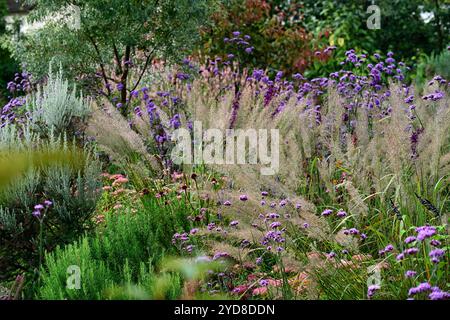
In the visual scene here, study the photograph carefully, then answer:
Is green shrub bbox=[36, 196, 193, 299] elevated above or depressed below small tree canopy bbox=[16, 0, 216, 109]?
below

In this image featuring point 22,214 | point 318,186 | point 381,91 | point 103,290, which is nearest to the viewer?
point 103,290

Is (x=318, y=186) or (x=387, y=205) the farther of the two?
(x=318, y=186)

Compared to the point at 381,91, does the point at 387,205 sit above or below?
below

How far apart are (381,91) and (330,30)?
6659 millimetres

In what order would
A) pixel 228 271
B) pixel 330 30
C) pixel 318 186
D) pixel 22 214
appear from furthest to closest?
pixel 330 30 < pixel 318 186 < pixel 22 214 < pixel 228 271

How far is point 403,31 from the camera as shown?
14461 mm

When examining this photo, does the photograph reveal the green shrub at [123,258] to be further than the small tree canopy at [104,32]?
No

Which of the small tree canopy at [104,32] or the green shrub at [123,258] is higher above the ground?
the small tree canopy at [104,32]

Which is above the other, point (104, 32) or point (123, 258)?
point (104, 32)

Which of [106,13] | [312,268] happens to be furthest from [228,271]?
[106,13]

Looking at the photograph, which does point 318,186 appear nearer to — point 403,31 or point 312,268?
point 312,268

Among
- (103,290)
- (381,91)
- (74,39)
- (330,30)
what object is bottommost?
(103,290)

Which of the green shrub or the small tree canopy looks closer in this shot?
the green shrub

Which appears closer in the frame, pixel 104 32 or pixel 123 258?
pixel 123 258
